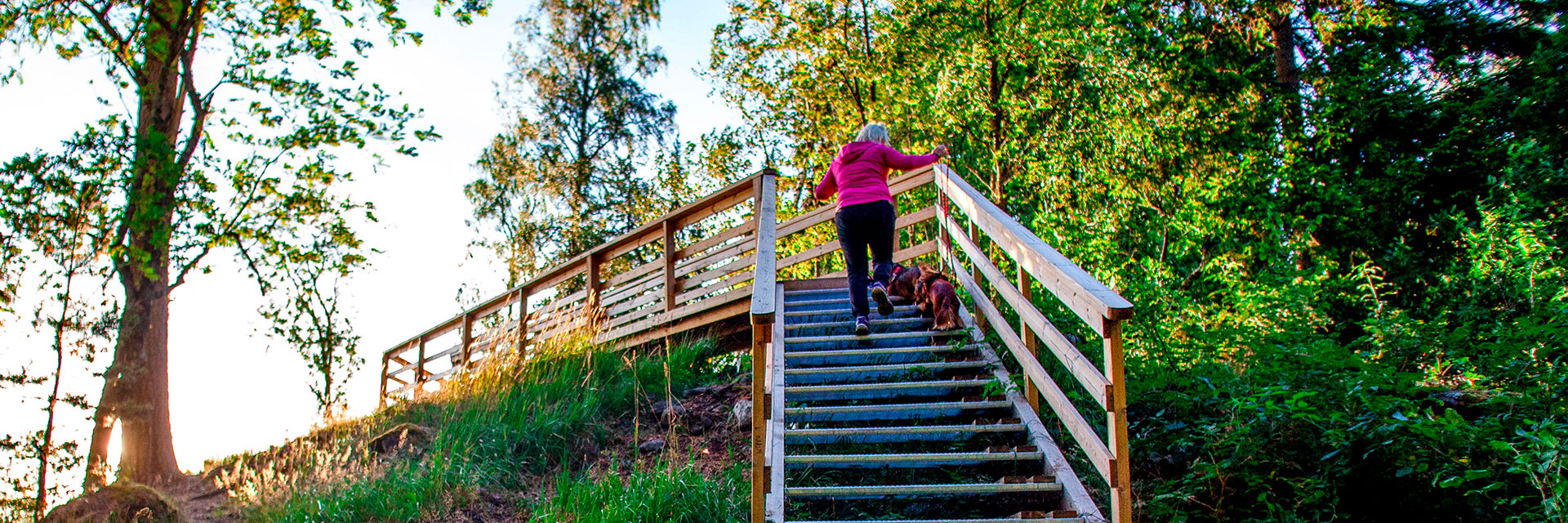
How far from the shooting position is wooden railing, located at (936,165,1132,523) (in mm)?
3209

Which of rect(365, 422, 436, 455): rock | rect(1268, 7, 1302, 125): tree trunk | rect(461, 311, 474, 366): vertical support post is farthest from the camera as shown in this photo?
rect(461, 311, 474, 366): vertical support post

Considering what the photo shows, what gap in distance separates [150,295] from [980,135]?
9638 millimetres

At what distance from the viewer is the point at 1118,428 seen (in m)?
3.21

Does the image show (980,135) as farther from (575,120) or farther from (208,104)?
(575,120)

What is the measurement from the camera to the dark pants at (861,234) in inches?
236

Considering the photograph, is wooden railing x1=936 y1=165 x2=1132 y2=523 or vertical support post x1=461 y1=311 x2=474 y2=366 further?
vertical support post x1=461 y1=311 x2=474 y2=366

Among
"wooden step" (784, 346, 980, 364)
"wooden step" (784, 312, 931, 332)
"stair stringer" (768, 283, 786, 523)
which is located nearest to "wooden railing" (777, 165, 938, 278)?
"wooden step" (784, 312, 931, 332)

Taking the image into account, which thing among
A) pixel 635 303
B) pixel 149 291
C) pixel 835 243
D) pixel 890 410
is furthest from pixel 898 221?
pixel 149 291

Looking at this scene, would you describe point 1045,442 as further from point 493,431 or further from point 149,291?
point 149,291

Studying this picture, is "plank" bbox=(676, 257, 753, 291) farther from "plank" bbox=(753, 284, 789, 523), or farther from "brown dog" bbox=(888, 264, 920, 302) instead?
"plank" bbox=(753, 284, 789, 523)

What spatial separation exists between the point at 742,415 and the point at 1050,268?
3.04m

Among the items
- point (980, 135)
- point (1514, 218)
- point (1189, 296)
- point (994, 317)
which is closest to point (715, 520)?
point (994, 317)

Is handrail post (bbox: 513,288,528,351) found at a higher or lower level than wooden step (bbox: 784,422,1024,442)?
higher

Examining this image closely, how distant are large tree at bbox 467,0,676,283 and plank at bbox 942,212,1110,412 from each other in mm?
16085
